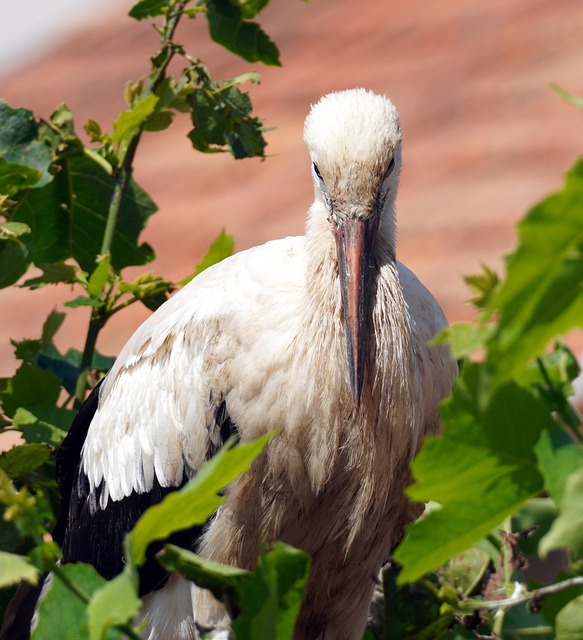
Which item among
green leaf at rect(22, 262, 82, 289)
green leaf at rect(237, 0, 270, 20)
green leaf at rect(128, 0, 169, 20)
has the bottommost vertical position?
green leaf at rect(22, 262, 82, 289)

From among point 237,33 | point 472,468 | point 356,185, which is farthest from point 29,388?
point 472,468

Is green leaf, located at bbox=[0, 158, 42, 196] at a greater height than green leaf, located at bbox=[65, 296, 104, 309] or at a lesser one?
greater

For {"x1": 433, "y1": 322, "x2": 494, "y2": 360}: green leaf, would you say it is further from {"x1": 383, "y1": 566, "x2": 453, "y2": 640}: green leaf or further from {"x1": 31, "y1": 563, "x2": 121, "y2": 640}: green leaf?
{"x1": 383, "y1": 566, "x2": 453, "y2": 640}: green leaf

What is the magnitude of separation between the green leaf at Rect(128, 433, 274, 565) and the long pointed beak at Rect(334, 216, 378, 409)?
1.33 m

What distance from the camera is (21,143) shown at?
3.05 meters

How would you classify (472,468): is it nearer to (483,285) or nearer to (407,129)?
(483,285)

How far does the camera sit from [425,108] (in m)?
11.8

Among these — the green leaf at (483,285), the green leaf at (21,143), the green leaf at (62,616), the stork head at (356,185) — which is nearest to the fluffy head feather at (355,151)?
the stork head at (356,185)

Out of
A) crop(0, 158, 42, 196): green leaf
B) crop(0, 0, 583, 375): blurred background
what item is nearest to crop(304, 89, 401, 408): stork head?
crop(0, 158, 42, 196): green leaf

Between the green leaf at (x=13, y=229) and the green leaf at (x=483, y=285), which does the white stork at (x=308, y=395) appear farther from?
the green leaf at (x=483, y=285)

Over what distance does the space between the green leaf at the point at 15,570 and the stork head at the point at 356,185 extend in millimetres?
1422

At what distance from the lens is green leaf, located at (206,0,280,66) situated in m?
3.16

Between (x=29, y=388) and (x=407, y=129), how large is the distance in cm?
885

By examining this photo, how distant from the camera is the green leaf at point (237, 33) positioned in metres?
3.16
